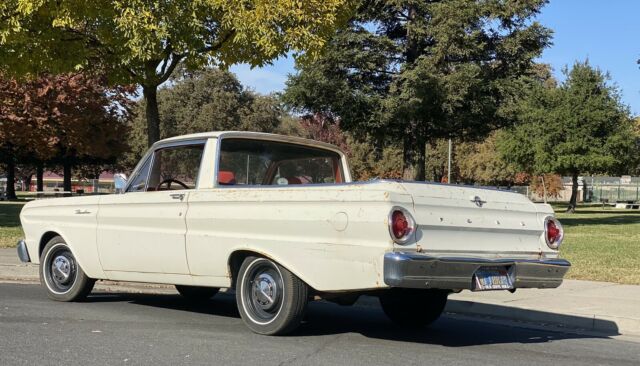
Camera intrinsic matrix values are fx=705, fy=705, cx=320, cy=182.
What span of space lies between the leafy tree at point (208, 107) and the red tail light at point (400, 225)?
1900 inches

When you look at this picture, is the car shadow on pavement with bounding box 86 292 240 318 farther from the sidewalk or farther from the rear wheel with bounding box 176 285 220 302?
the sidewalk

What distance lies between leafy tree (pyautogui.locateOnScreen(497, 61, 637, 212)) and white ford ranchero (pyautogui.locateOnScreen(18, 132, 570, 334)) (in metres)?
33.7

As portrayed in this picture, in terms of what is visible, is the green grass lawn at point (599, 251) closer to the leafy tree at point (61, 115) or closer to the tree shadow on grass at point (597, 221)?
the tree shadow on grass at point (597, 221)

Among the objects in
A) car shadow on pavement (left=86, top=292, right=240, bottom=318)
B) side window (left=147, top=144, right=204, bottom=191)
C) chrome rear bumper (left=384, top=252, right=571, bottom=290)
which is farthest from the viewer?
car shadow on pavement (left=86, top=292, right=240, bottom=318)

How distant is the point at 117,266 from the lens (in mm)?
7805

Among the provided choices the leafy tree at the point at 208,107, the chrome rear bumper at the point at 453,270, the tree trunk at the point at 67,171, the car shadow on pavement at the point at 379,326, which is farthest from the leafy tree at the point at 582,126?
the chrome rear bumper at the point at 453,270

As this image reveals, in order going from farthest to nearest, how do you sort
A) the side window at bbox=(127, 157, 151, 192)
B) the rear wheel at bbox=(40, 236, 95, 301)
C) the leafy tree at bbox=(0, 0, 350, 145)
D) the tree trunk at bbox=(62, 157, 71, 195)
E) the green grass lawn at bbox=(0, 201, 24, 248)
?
the tree trunk at bbox=(62, 157, 71, 195), the green grass lawn at bbox=(0, 201, 24, 248), the leafy tree at bbox=(0, 0, 350, 145), the rear wheel at bbox=(40, 236, 95, 301), the side window at bbox=(127, 157, 151, 192)

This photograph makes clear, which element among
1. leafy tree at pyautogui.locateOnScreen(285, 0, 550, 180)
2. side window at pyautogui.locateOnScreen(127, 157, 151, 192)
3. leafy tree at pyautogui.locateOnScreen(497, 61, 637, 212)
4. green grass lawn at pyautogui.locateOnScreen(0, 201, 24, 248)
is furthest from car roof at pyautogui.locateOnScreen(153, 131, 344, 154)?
leafy tree at pyautogui.locateOnScreen(497, 61, 637, 212)

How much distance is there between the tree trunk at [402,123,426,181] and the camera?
24.1 metres

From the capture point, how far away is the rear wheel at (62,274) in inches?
332

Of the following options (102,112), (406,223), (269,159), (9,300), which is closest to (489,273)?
(406,223)

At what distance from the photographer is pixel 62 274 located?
8586 millimetres

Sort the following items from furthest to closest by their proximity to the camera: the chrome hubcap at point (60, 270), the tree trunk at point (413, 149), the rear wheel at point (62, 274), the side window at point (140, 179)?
1. the tree trunk at point (413, 149)
2. the chrome hubcap at point (60, 270)
3. the rear wheel at point (62, 274)
4. the side window at point (140, 179)

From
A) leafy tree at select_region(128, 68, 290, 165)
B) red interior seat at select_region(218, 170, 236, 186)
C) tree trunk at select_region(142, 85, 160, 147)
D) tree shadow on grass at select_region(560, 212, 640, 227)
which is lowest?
tree shadow on grass at select_region(560, 212, 640, 227)
